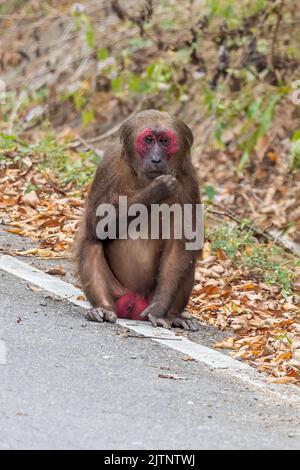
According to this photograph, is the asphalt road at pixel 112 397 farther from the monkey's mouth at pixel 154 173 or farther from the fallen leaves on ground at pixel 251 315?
the monkey's mouth at pixel 154 173

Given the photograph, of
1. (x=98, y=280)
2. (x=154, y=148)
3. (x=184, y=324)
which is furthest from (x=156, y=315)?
(x=154, y=148)

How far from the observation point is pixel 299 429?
5.22m

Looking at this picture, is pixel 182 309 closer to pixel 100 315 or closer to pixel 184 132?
pixel 100 315

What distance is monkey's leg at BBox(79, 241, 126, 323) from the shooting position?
280 inches

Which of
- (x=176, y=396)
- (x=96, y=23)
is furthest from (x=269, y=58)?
(x=176, y=396)

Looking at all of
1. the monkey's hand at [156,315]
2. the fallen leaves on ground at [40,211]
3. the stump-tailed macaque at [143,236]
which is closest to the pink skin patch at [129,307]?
the stump-tailed macaque at [143,236]

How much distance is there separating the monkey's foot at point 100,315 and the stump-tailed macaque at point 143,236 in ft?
0.04

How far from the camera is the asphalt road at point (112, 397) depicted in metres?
4.76

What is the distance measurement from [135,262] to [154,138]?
819 millimetres

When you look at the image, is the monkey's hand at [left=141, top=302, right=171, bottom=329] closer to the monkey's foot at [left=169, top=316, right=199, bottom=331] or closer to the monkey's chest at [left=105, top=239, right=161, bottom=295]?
the monkey's foot at [left=169, top=316, right=199, bottom=331]

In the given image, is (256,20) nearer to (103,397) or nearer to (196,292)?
(196,292)

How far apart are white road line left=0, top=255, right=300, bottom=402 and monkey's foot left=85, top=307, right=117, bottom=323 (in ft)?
0.26

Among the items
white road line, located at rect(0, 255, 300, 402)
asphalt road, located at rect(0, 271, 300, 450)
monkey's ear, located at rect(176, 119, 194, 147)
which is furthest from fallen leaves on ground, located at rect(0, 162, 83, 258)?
asphalt road, located at rect(0, 271, 300, 450)

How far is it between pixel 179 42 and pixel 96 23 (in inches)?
59.5
